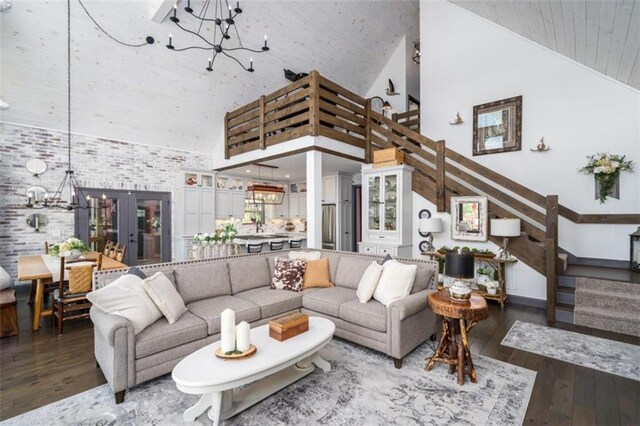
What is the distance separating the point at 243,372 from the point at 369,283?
1.78 meters

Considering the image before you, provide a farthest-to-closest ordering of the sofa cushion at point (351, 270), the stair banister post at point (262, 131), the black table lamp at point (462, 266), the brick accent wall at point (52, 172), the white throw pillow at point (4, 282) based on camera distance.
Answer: the stair banister post at point (262, 131), the brick accent wall at point (52, 172), the sofa cushion at point (351, 270), the white throw pillow at point (4, 282), the black table lamp at point (462, 266)

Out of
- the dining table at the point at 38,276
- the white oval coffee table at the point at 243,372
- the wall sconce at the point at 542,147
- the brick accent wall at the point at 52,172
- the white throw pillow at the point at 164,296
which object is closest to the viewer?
the white oval coffee table at the point at 243,372

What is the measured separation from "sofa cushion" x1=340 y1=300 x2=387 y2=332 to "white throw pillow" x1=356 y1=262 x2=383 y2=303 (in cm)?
7

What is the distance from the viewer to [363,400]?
233 centimetres

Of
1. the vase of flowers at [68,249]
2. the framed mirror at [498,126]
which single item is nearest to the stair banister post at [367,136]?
the framed mirror at [498,126]

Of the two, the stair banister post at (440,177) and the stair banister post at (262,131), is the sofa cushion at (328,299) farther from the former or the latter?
the stair banister post at (262,131)

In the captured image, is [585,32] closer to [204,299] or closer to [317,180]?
[317,180]

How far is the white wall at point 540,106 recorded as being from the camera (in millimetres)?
4738

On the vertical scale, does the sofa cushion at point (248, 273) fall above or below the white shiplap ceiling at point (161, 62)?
below

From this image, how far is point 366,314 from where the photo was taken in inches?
120

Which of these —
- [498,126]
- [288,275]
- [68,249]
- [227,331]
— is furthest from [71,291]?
[498,126]

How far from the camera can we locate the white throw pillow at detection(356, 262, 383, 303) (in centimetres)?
329

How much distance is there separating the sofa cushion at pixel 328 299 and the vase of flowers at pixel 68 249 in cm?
334

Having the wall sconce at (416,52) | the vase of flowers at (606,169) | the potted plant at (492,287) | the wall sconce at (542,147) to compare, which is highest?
the wall sconce at (416,52)
